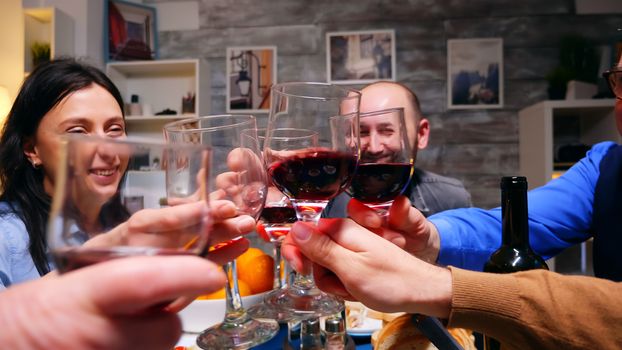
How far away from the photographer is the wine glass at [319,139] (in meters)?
0.61

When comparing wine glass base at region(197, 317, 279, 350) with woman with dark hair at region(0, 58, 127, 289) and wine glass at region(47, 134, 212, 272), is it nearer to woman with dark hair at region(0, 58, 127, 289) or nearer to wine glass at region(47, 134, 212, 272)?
wine glass at region(47, 134, 212, 272)

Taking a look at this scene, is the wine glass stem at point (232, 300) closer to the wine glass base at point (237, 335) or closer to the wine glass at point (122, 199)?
the wine glass base at point (237, 335)

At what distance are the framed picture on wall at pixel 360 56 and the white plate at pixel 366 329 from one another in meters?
2.54

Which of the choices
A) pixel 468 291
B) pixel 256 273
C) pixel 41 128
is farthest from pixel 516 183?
pixel 41 128

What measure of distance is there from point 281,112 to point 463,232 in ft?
2.42

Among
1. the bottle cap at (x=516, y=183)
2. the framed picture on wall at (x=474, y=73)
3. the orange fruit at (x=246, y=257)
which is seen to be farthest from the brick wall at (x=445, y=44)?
the bottle cap at (x=516, y=183)

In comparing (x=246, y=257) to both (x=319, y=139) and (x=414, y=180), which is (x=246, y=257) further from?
(x=414, y=180)

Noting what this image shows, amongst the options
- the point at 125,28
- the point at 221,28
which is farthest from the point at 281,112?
the point at 125,28

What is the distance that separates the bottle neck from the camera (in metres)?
0.68

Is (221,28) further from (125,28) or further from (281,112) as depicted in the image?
(281,112)

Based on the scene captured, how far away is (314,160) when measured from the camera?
616 millimetres

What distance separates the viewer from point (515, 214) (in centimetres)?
69

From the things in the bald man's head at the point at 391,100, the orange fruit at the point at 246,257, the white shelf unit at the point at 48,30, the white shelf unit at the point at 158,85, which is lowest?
the orange fruit at the point at 246,257

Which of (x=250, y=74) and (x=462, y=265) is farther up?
(x=250, y=74)
